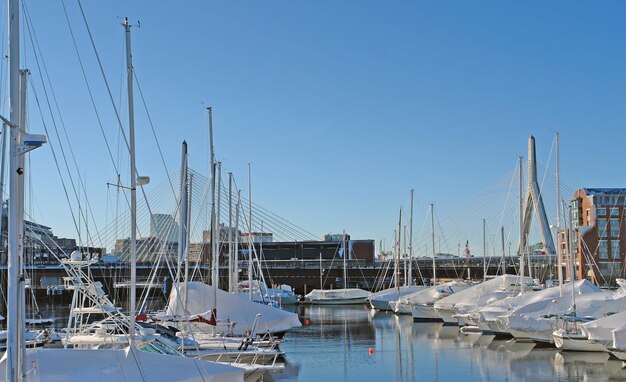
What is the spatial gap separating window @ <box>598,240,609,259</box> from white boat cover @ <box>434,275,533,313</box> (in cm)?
2828

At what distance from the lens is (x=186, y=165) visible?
41906mm

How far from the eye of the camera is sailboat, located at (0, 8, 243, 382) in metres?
13.6

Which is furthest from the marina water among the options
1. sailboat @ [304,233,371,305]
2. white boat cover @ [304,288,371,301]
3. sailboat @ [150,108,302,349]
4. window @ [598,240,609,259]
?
window @ [598,240,609,259]

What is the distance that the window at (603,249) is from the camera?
87.3m

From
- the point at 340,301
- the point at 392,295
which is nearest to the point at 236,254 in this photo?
the point at 392,295

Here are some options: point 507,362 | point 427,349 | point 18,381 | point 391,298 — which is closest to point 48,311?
point 391,298

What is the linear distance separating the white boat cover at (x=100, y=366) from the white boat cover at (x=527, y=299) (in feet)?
91.6

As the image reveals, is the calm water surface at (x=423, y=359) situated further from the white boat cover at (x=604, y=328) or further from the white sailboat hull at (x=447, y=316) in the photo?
the white sailboat hull at (x=447, y=316)

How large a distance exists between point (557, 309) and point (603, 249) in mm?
50268

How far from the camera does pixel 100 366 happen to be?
727 inches

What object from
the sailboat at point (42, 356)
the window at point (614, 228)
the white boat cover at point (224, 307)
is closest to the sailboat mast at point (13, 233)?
the sailboat at point (42, 356)

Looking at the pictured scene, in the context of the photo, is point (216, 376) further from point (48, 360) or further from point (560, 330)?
point (560, 330)

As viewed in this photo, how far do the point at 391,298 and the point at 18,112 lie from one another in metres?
63.1

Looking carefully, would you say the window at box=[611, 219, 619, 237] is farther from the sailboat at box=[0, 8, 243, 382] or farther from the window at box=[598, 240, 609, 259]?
the sailboat at box=[0, 8, 243, 382]
